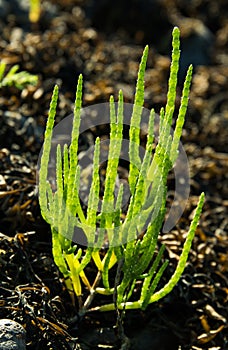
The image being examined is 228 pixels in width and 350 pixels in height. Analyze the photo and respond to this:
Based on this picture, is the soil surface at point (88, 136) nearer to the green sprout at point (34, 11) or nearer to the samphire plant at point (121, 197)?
the green sprout at point (34, 11)

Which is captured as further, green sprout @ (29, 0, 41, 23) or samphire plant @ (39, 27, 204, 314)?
green sprout @ (29, 0, 41, 23)

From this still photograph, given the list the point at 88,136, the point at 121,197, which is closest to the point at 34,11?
the point at 88,136

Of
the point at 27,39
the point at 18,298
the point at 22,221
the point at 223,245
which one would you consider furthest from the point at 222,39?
the point at 18,298

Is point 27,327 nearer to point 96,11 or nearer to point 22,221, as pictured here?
point 22,221

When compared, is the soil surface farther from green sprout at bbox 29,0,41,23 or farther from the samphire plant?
the samphire plant

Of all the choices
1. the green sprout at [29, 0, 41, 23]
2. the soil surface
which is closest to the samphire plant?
the soil surface

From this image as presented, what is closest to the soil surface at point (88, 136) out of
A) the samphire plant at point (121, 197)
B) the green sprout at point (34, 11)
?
the green sprout at point (34, 11)

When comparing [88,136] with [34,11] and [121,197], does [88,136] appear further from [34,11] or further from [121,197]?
[34,11]

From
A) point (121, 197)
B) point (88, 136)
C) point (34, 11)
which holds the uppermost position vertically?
point (34, 11)
